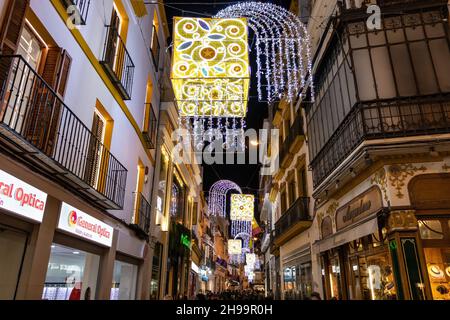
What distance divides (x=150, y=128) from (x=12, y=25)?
9.38 m

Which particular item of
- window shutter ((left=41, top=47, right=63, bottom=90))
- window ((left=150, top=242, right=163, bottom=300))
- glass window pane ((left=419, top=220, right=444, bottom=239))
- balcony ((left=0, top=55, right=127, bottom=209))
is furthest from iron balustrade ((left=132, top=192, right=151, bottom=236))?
glass window pane ((left=419, top=220, right=444, bottom=239))

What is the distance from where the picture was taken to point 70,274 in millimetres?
8258

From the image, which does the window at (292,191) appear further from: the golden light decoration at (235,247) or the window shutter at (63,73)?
the golden light decoration at (235,247)

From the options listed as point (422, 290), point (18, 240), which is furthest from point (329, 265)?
point (18, 240)

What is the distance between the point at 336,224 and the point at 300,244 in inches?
232

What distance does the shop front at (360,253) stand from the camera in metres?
8.69

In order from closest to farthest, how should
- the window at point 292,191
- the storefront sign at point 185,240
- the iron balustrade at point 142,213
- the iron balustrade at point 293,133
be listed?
the iron balustrade at point 142,213, the iron balustrade at point 293,133, the window at point 292,191, the storefront sign at point 185,240

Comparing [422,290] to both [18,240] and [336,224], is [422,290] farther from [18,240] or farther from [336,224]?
[18,240]

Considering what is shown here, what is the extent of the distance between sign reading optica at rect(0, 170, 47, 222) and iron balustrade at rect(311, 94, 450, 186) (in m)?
7.83

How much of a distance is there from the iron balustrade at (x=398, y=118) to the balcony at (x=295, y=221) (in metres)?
6.02

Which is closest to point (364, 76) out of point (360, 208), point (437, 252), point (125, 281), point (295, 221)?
point (360, 208)

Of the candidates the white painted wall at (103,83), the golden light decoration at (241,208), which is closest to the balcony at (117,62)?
the white painted wall at (103,83)

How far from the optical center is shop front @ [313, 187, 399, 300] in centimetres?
869
